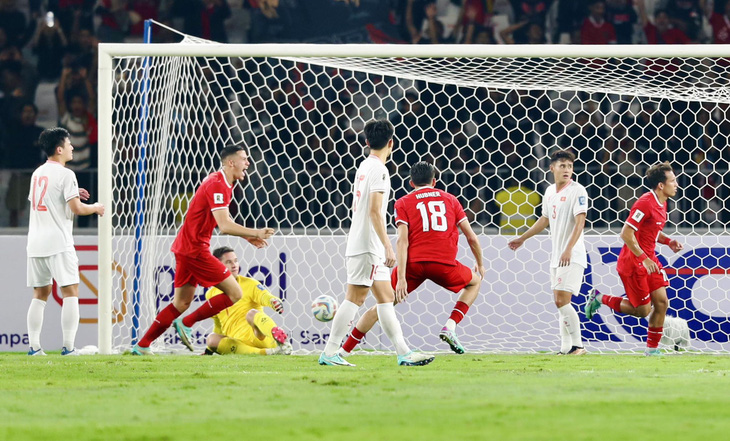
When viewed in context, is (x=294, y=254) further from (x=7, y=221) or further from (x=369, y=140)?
(x=7, y=221)

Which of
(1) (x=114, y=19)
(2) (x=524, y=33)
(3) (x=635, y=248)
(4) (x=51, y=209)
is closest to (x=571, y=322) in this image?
(3) (x=635, y=248)

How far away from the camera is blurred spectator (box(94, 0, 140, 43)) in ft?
44.5

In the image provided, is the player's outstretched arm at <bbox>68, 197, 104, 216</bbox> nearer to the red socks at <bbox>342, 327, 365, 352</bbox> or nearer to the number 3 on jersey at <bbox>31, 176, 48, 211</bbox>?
the number 3 on jersey at <bbox>31, 176, 48, 211</bbox>

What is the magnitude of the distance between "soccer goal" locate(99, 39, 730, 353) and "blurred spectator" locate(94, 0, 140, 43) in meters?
2.41

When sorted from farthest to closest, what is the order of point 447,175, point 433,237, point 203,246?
1. point 447,175
2. point 203,246
3. point 433,237

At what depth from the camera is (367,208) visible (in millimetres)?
6199

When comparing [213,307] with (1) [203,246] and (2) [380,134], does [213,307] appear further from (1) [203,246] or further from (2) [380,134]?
(2) [380,134]

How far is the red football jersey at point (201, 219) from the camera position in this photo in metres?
7.41

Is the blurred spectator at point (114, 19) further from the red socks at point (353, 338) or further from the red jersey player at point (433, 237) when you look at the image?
the red socks at point (353, 338)

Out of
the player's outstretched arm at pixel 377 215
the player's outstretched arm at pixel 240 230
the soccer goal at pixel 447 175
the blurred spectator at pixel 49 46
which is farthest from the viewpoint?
the blurred spectator at pixel 49 46

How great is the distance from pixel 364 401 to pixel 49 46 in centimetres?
1040

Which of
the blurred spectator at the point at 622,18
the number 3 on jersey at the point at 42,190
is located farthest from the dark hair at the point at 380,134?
the blurred spectator at the point at 622,18

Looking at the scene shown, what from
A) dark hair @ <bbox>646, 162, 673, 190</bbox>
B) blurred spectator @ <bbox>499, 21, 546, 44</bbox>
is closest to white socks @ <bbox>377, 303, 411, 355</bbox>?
dark hair @ <bbox>646, 162, 673, 190</bbox>

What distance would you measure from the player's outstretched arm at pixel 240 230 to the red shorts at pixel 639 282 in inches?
119
